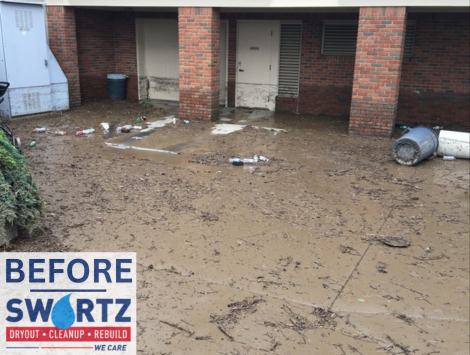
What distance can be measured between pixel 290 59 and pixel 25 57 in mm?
→ 6249

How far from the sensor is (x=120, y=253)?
14.2 feet

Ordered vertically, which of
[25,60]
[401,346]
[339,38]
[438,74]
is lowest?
[401,346]

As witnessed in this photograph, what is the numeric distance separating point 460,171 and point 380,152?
4.57 feet

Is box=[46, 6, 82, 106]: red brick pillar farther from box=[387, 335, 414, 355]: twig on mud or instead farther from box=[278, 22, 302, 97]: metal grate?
box=[387, 335, 414, 355]: twig on mud

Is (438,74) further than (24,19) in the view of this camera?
Yes

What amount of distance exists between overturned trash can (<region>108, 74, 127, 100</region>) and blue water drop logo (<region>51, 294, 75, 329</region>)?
10.5 metres

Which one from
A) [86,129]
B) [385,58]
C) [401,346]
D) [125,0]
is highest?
[125,0]

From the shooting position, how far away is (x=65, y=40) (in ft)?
37.8

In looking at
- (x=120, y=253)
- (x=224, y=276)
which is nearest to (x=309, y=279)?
(x=224, y=276)

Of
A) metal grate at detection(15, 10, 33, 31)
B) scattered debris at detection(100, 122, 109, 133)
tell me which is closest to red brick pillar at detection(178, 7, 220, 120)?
scattered debris at detection(100, 122, 109, 133)

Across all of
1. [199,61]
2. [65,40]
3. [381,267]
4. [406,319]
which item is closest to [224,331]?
[406,319]

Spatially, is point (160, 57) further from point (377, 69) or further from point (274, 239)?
point (274, 239)

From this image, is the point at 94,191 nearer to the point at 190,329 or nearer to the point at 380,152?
the point at 190,329

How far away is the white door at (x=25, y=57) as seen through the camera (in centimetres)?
966
